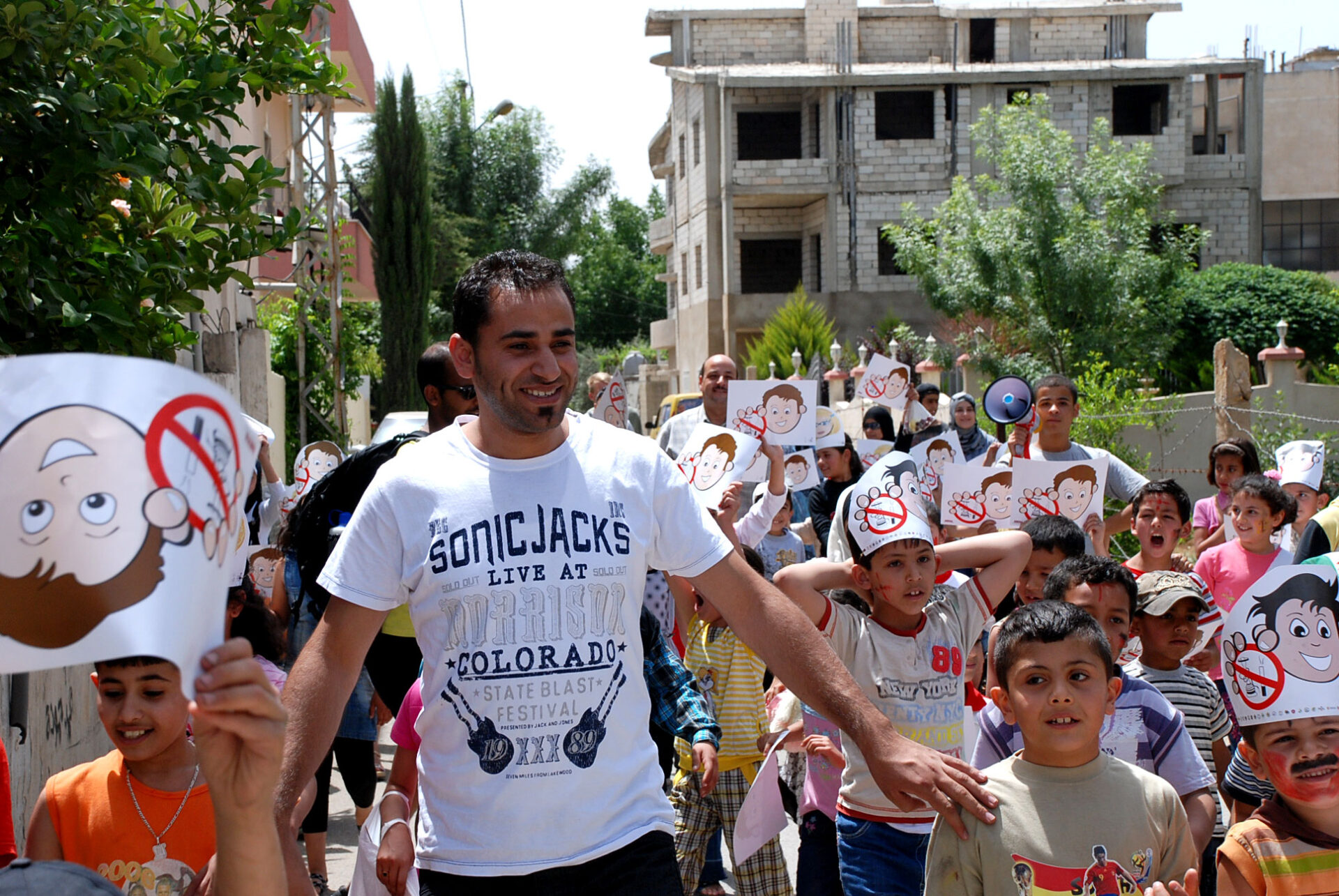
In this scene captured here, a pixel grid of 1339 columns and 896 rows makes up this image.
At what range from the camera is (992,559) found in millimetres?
4707

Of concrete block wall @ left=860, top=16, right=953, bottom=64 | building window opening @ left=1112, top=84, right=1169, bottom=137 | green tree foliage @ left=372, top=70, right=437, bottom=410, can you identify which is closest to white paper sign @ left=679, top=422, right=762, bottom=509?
green tree foliage @ left=372, top=70, right=437, bottom=410

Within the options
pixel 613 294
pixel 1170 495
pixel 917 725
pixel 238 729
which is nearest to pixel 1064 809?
pixel 917 725

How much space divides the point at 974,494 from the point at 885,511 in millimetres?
3354

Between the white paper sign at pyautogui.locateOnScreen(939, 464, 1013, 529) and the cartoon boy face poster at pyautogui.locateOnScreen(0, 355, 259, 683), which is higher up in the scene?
the cartoon boy face poster at pyautogui.locateOnScreen(0, 355, 259, 683)

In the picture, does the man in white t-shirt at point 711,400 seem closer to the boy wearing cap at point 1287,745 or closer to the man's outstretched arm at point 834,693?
the boy wearing cap at point 1287,745

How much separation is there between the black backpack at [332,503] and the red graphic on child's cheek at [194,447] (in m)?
2.79

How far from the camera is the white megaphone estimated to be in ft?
30.6

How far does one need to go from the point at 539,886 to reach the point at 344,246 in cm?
2073

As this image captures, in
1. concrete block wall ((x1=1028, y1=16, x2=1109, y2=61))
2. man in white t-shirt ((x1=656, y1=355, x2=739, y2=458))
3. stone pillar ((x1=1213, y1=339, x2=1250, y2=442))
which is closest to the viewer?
man in white t-shirt ((x1=656, y1=355, x2=739, y2=458))

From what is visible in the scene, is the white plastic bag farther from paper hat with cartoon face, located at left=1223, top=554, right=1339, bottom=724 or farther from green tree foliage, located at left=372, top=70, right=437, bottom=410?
green tree foliage, located at left=372, top=70, right=437, bottom=410

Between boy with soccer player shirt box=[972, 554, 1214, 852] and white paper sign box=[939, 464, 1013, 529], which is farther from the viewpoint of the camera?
white paper sign box=[939, 464, 1013, 529]

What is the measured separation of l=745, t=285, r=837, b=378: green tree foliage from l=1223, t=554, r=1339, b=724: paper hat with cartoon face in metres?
30.4

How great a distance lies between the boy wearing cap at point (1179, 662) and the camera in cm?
476

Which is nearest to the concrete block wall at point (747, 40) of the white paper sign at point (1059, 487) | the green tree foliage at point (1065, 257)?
the green tree foliage at point (1065, 257)
